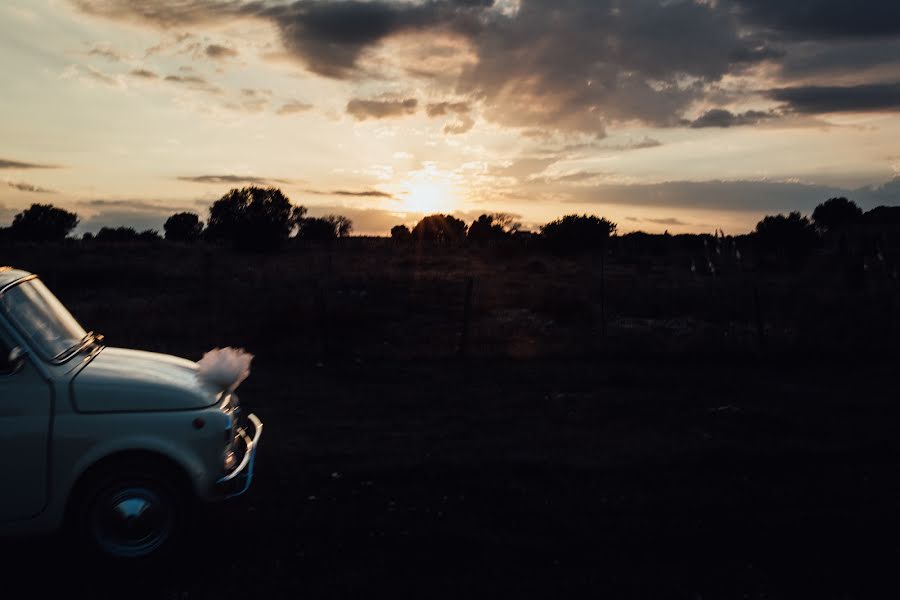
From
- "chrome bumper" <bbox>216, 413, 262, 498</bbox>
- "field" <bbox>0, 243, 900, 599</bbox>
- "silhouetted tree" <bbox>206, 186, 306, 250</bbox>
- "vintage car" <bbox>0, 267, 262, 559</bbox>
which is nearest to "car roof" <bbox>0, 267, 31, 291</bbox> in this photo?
"vintage car" <bbox>0, 267, 262, 559</bbox>

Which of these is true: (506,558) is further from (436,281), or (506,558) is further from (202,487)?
(436,281)

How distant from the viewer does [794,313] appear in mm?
23266

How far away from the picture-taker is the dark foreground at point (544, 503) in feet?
16.4

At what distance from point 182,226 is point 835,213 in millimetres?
80266

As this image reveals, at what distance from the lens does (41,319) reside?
529cm

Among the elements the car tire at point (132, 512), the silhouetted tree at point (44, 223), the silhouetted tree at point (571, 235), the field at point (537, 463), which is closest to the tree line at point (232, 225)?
the silhouetted tree at point (44, 223)

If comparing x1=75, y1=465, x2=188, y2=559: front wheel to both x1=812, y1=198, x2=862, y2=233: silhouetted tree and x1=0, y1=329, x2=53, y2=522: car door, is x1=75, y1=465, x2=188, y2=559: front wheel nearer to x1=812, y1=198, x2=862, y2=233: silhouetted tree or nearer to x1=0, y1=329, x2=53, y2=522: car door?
x1=0, y1=329, x2=53, y2=522: car door

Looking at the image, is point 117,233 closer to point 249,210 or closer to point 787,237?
point 249,210

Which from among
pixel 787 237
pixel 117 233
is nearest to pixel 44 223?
pixel 117 233

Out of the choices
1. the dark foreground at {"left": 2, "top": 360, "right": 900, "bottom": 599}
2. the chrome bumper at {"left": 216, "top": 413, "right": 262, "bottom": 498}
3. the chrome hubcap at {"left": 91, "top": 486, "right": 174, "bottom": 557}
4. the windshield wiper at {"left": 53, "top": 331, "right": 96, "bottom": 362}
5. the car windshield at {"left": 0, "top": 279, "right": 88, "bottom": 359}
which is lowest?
the dark foreground at {"left": 2, "top": 360, "right": 900, "bottom": 599}

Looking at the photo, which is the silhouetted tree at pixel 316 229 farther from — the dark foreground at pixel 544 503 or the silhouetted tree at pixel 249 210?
the dark foreground at pixel 544 503

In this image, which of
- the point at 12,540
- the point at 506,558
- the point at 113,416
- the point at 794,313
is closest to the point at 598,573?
the point at 506,558

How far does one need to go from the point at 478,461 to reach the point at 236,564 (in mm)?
3436

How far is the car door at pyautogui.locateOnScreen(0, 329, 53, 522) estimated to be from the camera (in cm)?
471
